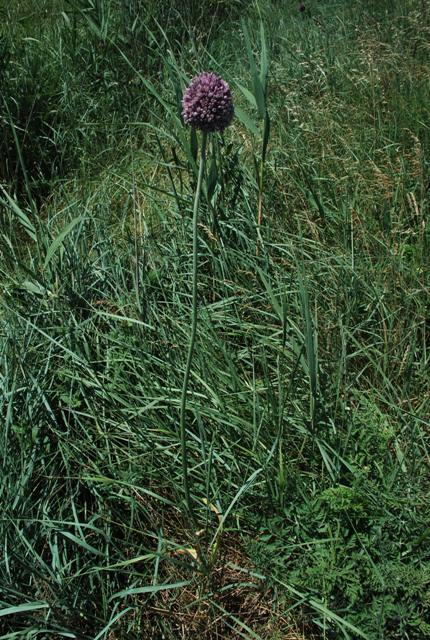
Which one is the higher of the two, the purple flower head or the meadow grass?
the purple flower head

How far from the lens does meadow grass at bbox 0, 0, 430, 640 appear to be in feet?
5.54

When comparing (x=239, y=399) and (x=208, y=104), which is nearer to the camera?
(x=208, y=104)

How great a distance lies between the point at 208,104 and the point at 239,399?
0.83 metres

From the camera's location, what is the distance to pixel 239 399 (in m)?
2.03

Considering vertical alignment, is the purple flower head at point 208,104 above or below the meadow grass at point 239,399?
above

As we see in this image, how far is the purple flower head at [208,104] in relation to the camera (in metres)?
1.67

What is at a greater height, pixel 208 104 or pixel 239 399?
pixel 208 104

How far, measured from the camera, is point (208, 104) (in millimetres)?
1672

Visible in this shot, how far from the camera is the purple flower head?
167cm

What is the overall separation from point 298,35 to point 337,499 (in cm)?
355

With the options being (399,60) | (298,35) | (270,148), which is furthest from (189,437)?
(298,35)

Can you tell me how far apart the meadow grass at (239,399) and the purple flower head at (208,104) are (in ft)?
1.47

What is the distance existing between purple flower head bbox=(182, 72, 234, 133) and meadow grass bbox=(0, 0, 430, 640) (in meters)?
0.45

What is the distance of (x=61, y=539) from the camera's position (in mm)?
1845
